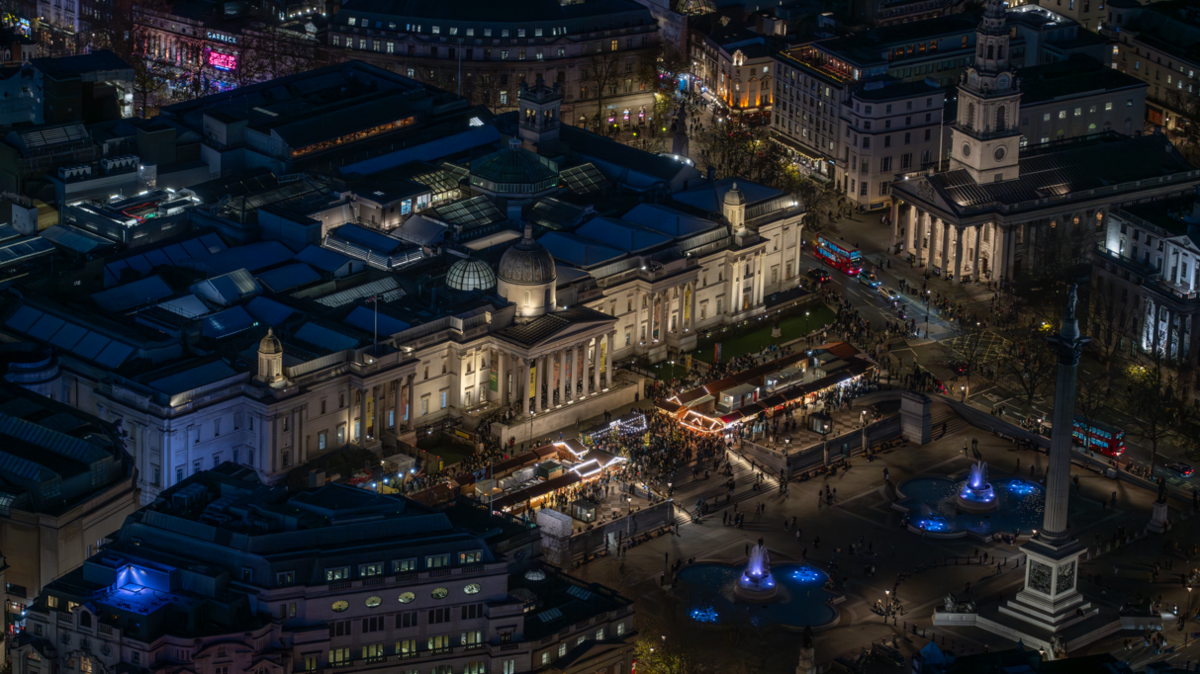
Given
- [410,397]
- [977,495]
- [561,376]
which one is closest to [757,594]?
[977,495]

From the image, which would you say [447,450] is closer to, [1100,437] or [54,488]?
[54,488]

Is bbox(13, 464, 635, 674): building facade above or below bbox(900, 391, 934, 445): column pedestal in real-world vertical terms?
above

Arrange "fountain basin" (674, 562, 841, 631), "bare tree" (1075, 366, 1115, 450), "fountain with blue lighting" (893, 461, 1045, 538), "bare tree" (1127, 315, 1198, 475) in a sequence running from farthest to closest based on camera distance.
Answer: "bare tree" (1075, 366, 1115, 450) < "bare tree" (1127, 315, 1198, 475) < "fountain with blue lighting" (893, 461, 1045, 538) < "fountain basin" (674, 562, 841, 631)

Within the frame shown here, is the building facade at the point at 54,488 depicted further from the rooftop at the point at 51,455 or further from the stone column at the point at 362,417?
the stone column at the point at 362,417

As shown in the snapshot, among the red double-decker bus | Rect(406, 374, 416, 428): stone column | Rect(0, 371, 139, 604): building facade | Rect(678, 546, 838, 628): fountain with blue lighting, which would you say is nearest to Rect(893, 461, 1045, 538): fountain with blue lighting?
the red double-decker bus

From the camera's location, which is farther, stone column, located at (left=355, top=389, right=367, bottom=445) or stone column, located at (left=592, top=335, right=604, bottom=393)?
stone column, located at (left=592, top=335, right=604, bottom=393)

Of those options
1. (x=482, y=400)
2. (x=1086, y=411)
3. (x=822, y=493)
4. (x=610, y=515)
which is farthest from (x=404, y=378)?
(x=1086, y=411)

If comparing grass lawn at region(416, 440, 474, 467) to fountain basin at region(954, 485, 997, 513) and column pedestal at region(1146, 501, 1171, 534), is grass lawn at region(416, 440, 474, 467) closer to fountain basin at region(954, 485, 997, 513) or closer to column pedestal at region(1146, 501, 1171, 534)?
fountain basin at region(954, 485, 997, 513)
